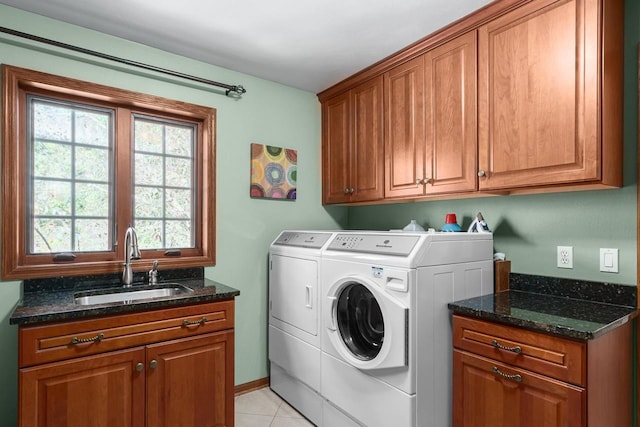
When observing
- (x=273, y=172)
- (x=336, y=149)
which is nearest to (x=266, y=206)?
(x=273, y=172)

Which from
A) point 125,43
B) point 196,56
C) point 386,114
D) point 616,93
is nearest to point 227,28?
point 196,56

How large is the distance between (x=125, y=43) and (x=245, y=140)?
948mm

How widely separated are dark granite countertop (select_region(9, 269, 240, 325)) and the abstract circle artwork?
32.0 inches

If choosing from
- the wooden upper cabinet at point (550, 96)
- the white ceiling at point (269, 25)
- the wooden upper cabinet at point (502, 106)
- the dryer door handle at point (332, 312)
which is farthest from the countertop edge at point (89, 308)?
the wooden upper cabinet at point (550, 96)

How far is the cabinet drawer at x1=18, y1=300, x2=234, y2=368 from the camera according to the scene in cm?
151

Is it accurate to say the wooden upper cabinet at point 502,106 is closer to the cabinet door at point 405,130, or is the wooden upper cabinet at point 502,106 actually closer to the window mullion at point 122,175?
the cabinet door at point 405,130

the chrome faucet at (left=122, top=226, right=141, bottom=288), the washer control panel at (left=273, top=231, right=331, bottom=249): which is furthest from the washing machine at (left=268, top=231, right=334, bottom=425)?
the chrome faucet at (left=122, top=226, right=141, bottom=288)

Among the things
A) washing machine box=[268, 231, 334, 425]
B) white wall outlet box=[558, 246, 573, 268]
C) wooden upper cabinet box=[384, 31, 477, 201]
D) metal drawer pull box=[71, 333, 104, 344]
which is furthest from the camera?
washing machine box=[268, 231, 334, 425]

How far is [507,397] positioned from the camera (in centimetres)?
149

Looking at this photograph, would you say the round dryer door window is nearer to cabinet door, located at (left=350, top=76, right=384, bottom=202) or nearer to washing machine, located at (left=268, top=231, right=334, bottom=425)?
washing machine, located at (left=268, top=231, right=334, bottom=425)

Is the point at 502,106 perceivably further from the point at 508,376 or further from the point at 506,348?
the point at 508,376

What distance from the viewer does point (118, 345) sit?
66.2 inches

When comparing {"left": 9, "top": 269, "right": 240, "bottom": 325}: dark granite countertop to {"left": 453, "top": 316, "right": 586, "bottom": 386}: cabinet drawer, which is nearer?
{"left": 453, "top": 316, "right": 586, "bottom": 386}: cabinet drawer

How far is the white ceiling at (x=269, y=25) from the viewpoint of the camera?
185cm
